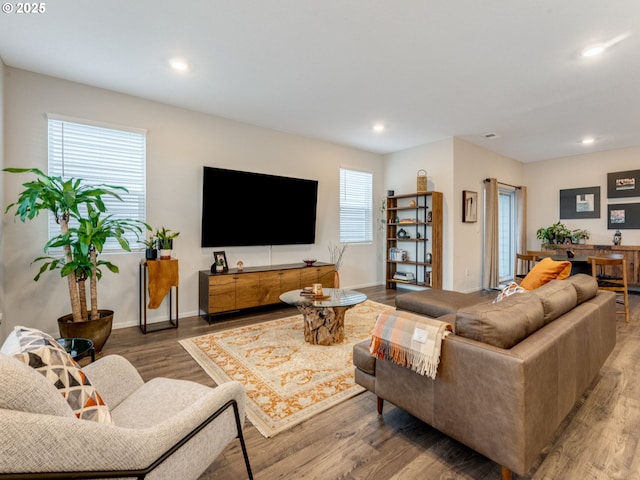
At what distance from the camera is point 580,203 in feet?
21.1

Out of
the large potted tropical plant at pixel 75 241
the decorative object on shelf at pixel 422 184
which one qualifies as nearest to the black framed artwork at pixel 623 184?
the decorative object on shelf at pixel 422 184

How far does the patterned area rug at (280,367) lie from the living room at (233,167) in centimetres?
131

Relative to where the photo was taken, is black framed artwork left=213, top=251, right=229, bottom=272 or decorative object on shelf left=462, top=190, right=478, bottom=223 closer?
black framed artwork left=213, top=251, right=229, bottom=272

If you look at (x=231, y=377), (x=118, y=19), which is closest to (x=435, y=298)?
(x=231, y=377)

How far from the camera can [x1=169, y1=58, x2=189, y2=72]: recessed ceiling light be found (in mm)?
2908

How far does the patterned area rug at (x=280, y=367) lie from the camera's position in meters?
2.05

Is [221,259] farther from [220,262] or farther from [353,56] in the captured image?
[353,56]

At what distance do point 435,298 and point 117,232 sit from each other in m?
3.28

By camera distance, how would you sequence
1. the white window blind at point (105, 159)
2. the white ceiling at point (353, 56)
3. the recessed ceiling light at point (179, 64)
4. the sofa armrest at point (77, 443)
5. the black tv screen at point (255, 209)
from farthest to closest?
the black tv screen at point (255, 209) < the white window blind at point (105, 159) < the recessed ceiling light at point (179, 64) < the white ceiling at point (353, 56) < the sofa armrest at point (77, 443)

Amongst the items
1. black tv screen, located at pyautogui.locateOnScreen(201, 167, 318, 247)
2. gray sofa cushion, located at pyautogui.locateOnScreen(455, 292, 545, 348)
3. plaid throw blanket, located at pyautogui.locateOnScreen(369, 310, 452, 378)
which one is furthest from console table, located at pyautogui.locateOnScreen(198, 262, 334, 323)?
gray sofa cushion, located at pyautogui.locateOnScreen(455, 292, 545, 348)

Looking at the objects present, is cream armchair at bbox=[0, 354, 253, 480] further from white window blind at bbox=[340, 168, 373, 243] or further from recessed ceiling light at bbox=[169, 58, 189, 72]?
white window blind at bbox=[340, 168, 373, 243]

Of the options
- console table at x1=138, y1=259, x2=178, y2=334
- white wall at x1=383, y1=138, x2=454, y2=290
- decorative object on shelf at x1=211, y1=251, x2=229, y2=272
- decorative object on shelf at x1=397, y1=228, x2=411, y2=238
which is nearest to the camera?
console table at x1=138, y1=259, x2=178, y2=334

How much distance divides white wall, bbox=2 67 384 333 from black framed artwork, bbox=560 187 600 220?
15.5ft

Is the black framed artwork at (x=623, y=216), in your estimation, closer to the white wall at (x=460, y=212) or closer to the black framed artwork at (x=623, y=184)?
A: the black framed artwork at (x=623, y=184)
